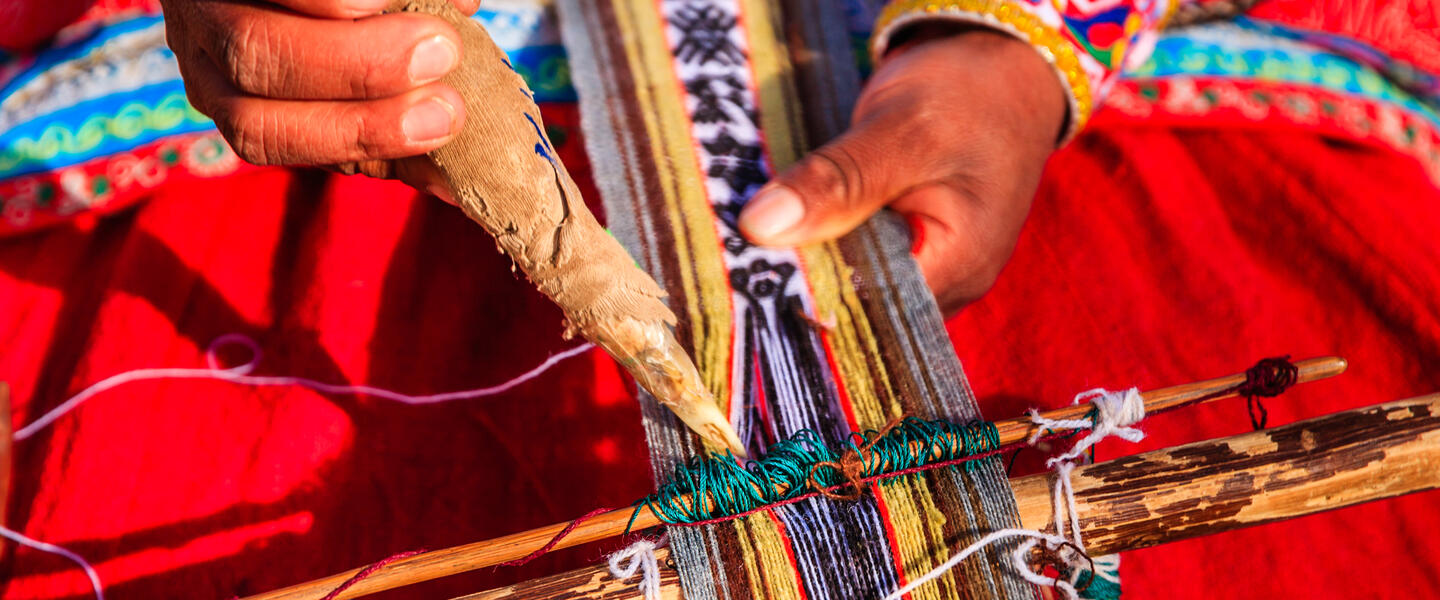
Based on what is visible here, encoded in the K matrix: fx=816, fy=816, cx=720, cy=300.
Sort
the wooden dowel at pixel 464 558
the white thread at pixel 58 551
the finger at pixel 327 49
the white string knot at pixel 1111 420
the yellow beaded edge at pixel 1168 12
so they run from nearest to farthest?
1. the finger at pixel 327 49
2. the wooden dowel at pixel 464 558
3. the white string knot at pixel 1111 420
4. the white thread at pixel 58 551
5. the yellow beaded edge at pixel 1168 12

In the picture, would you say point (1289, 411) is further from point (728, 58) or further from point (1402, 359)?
point (728, 58)

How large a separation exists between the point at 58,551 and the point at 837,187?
3.95 ft

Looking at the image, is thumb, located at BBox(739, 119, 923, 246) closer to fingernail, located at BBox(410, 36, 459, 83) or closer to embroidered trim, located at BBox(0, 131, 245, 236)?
fingernail, located at BBox(410, 36, 459, 83)

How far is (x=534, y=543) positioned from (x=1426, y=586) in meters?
1.35

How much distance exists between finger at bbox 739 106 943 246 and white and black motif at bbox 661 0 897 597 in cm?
5

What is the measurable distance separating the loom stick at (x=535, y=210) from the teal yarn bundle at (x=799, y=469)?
0.13m

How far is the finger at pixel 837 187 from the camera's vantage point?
1.20 meters

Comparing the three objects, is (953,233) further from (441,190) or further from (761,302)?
(441,190)

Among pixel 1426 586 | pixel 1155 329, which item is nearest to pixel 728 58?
pixel 1155 329

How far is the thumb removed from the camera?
120 centimetres

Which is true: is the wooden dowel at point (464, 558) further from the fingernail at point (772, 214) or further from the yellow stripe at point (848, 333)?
the fingernail at point (772, 214)

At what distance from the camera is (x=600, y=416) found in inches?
49.6

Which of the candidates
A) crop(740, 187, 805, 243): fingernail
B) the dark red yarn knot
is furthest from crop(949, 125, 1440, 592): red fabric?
crop(740, 187, 805, 243): fingernail

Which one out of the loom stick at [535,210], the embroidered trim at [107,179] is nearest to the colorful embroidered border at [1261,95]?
the loom stick at [535,210]
